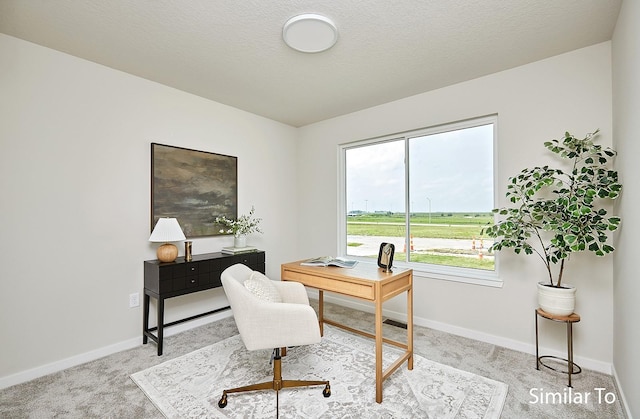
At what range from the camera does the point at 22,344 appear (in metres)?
2.20

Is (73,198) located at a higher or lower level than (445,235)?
higher

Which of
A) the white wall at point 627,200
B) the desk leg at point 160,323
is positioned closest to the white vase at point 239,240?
the desk leg at point 160,323

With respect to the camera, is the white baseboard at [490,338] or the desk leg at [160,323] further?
the desk leg at [160,323]

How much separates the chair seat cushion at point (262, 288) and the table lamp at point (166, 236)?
0.97 meters

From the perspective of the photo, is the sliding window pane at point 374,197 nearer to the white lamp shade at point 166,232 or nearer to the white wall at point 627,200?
the white wall at point 627,200

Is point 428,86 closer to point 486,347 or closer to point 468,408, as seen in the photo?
point 486,347

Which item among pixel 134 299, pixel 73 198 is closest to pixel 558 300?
pixel 134 299

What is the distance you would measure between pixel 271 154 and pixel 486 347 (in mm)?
3433

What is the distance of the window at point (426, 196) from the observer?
3.00 metres

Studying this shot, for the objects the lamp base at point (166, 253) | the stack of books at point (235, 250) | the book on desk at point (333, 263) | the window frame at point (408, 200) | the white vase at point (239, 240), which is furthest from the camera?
the white vase at point (239, 240)

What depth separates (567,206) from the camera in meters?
2.04

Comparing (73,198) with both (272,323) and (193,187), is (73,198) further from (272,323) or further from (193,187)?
(272,323)

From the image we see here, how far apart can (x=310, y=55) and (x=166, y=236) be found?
6.84 feet

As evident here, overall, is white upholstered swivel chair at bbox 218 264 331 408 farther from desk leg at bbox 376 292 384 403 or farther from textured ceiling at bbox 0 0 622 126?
textured ceiling at bbox 0 0 622 126
